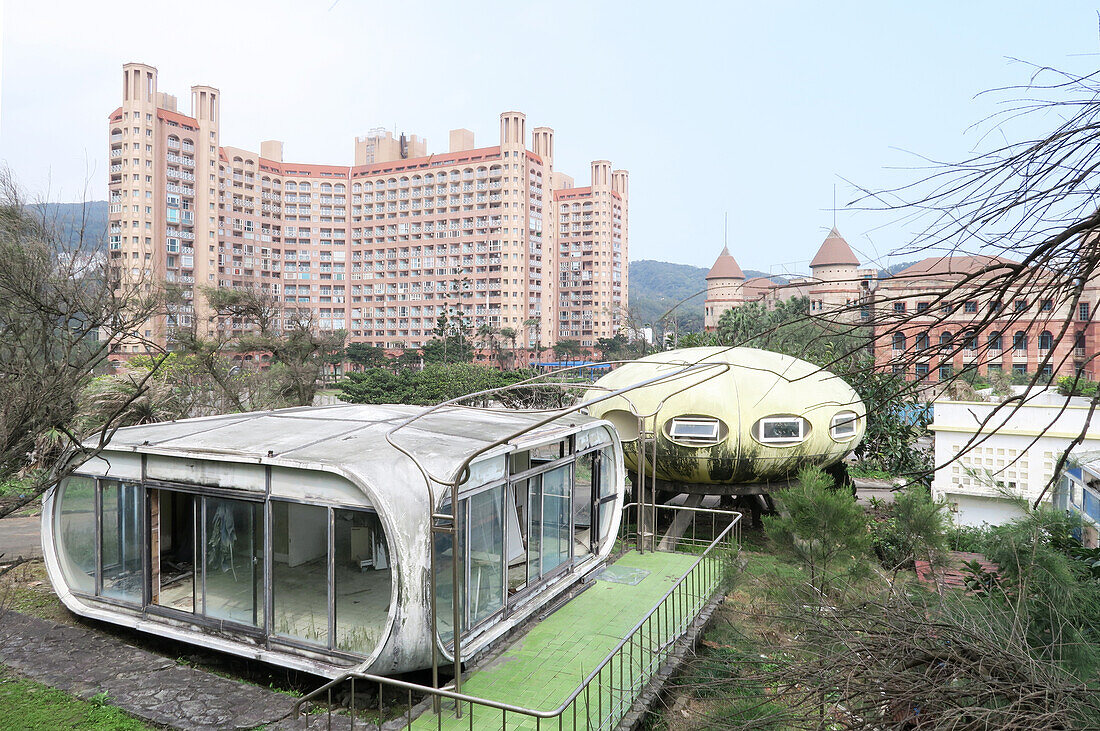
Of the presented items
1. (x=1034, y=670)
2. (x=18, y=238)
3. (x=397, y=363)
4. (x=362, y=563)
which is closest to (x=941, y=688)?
(x=1034, y=670)

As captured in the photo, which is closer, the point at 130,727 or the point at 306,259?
the point at 130,727

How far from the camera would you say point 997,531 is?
20.6ft

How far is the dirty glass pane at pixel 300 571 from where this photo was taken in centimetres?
766

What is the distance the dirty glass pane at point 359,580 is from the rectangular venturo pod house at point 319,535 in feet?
0.05

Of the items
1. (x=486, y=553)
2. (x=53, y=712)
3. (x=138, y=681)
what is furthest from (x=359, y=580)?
(x=53, y=712)

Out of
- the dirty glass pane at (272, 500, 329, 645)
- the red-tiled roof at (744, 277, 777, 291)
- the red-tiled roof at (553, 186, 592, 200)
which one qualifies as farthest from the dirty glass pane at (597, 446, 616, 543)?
the red-tiled roof at (553, 186, 592, 200)

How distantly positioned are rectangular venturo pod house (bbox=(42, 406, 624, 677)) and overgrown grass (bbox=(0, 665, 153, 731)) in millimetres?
1111

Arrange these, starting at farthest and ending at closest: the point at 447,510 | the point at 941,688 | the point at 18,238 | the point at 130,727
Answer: the point at 18,238, the point at 447,510, the point at 130,727, the point at 941,688

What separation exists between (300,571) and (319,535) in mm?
489

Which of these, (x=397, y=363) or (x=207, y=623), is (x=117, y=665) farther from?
(x=397, y=363)

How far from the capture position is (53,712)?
7.09 meters

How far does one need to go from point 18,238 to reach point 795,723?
46.3ft

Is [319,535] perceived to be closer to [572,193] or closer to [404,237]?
[404,237]

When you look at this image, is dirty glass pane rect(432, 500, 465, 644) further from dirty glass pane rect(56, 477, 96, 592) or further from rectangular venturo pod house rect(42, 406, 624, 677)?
dirty glass pane rect(56, 477, 96, 592)
